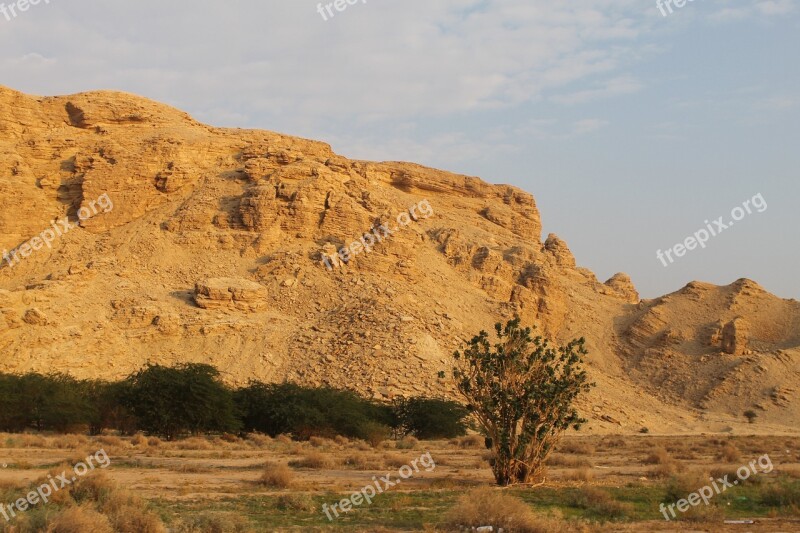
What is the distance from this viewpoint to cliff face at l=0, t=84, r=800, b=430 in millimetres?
41000

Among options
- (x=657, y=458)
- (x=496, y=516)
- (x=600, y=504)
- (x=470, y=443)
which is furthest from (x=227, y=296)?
(x=496, y=516)

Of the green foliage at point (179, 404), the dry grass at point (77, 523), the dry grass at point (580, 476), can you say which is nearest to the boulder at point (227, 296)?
the green foliage at point (179, 404)

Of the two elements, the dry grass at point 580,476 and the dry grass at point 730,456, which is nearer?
the dry grass at point 580,476

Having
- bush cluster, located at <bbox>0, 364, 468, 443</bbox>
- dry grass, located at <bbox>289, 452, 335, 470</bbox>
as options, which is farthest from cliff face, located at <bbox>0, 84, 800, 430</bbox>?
dry grass, located at <bbox>289, 452, 335, 470</bbox>

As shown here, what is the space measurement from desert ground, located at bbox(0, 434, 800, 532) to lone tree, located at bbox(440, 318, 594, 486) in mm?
703

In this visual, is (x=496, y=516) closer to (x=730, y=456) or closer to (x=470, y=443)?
(x=730, y=456)

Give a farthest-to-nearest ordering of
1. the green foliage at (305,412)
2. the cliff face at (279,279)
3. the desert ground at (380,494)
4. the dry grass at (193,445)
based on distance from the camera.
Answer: the cliff face at (279,279) < the green foliage at (305,412) < the dry grass at (193,445) < the desert ground at (380,494)

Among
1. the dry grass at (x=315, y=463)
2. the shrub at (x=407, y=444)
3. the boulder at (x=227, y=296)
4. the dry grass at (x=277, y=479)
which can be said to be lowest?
the shrub at (x=407, y=444)

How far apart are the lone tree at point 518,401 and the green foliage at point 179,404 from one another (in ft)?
53.8

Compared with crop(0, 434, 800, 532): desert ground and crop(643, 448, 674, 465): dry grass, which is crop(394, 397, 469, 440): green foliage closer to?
crop(0, 434, 800, 532): desert ground

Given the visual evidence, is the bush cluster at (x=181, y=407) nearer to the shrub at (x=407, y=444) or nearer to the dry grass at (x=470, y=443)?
the shrub at (x=407, y=444)

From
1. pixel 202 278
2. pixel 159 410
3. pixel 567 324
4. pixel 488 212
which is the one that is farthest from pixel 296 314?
pixel 488 212

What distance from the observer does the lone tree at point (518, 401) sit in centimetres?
1659

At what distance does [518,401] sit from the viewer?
16.6 meters
